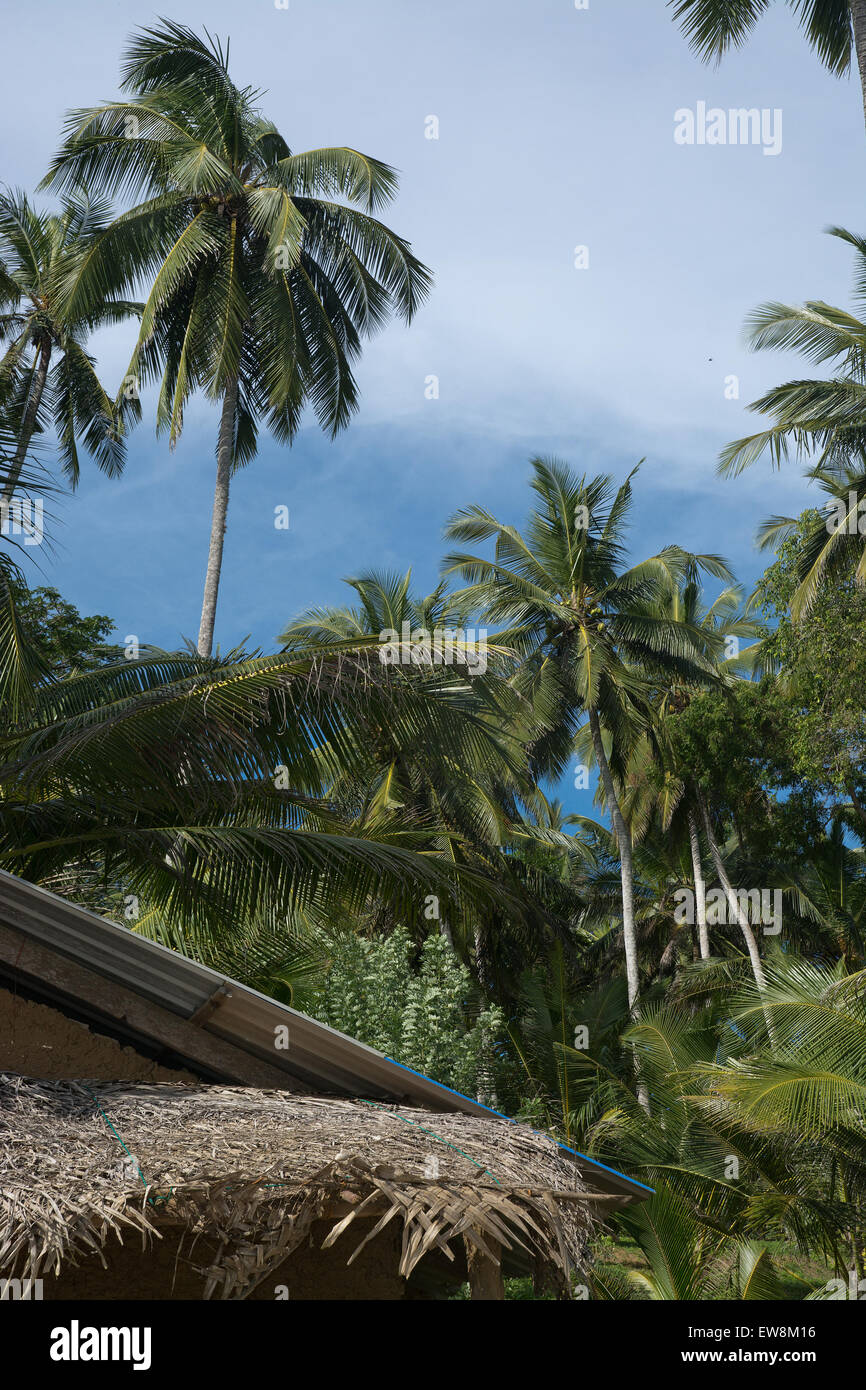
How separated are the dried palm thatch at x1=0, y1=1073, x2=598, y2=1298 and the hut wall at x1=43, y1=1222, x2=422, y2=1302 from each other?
16 centimetres

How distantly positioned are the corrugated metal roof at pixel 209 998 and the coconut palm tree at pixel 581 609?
20.0 meters

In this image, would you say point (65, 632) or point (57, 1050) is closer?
point (57, 1050)

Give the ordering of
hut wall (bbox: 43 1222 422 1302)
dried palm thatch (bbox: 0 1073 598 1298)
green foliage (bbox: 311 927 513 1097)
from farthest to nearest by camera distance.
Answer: green foliage (bbox: 311 927 513 1097)
hut wall (bbox: 43 1222 422 1302)
dried palm thatch (bbox: 0 1073 598 1298)

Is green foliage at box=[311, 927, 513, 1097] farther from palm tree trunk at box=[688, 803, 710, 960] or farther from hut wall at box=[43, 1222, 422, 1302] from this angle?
palm tree trunk at box=[688, 803, 710, 960]

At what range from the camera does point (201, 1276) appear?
187 inches

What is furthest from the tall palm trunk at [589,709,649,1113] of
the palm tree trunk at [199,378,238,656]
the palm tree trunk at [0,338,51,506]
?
the palm tree trunk at [0,338,51,506]

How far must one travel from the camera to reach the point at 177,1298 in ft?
15.4

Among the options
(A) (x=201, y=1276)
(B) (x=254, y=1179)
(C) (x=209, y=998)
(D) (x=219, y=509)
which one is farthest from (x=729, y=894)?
(B) (x=254, y=1179)

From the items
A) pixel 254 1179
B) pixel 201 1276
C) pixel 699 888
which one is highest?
pixel 699 888

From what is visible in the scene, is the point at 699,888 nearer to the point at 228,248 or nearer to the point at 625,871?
the point at 625,871

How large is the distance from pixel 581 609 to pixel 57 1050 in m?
21.8

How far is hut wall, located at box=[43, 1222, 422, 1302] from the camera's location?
4.60 metres

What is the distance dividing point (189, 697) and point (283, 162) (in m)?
12.4

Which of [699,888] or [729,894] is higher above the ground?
[699,888]
